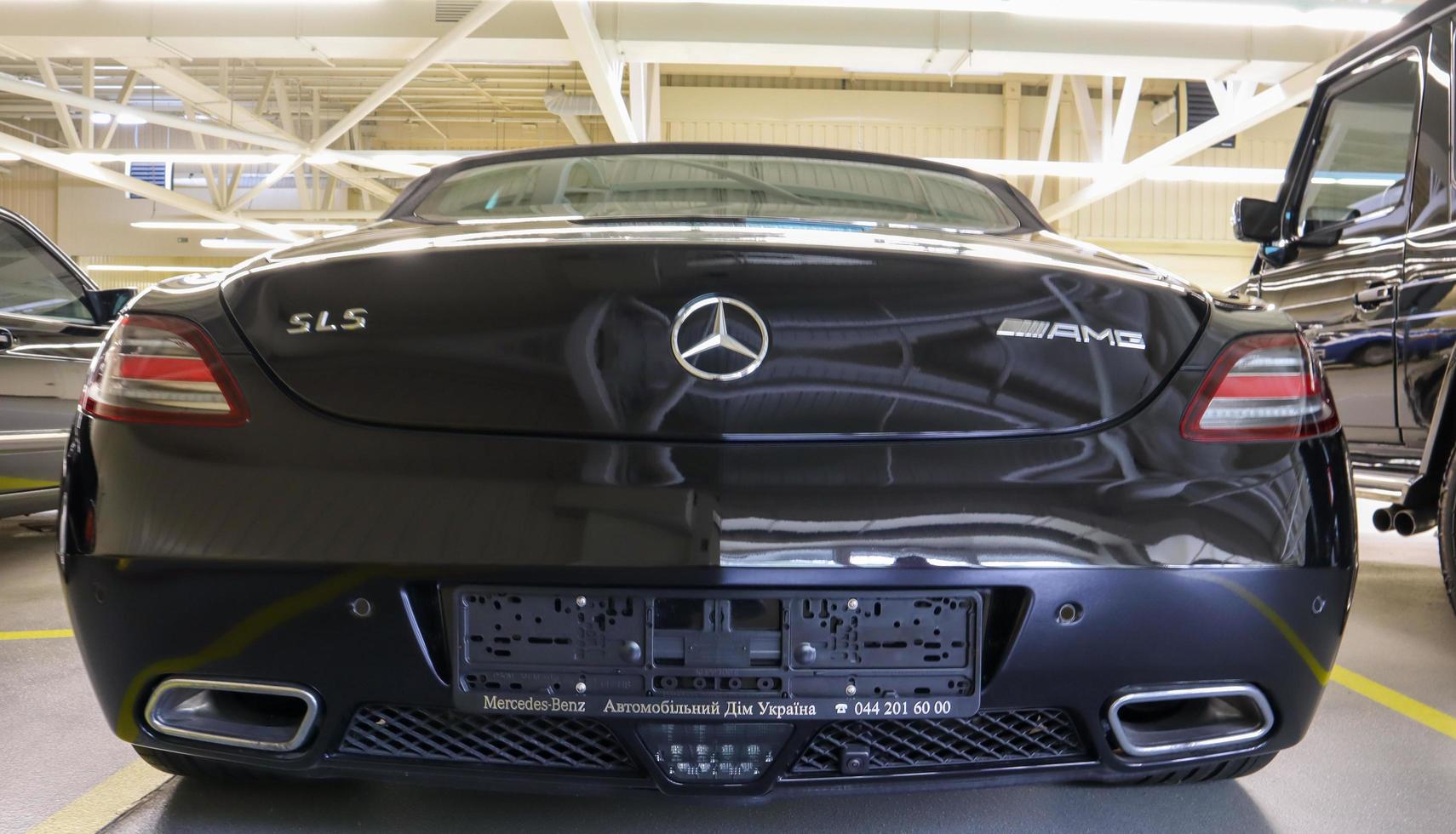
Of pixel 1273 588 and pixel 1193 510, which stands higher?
pixel 1193 510

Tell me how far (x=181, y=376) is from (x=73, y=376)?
10.6 ft

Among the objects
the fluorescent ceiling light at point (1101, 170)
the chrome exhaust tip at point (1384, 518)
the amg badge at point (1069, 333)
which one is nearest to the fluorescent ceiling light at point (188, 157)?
the fluorescent ceiling light at point (1101, 170)

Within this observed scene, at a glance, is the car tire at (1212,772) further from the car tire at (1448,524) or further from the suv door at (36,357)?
the suv door at (36,357)

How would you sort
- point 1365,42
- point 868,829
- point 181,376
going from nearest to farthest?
point 181,376
point 868,829
point 1365,42

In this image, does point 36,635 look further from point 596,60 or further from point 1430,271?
point 596,60

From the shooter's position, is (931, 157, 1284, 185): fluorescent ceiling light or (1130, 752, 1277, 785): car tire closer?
(1130, 752, 1277, 785): car tire

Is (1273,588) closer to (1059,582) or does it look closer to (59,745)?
(1059,582)

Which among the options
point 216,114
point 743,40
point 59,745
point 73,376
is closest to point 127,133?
point 216,114

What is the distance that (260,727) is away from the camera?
1371 millimetres

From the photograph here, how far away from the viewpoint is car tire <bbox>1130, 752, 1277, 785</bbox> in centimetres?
150

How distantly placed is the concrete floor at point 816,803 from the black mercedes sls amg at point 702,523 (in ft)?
0.84

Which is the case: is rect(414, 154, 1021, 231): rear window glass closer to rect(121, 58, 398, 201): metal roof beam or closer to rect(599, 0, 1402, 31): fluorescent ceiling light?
rect(599, 0, 1402, 31): fluorescent ceiling light

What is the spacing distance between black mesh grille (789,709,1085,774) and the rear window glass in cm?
101

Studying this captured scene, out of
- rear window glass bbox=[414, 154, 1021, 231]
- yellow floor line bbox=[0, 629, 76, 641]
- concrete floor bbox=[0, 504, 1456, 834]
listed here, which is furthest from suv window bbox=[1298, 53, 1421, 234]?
yellow floor line bbox=[0, 629, 76, 641]
